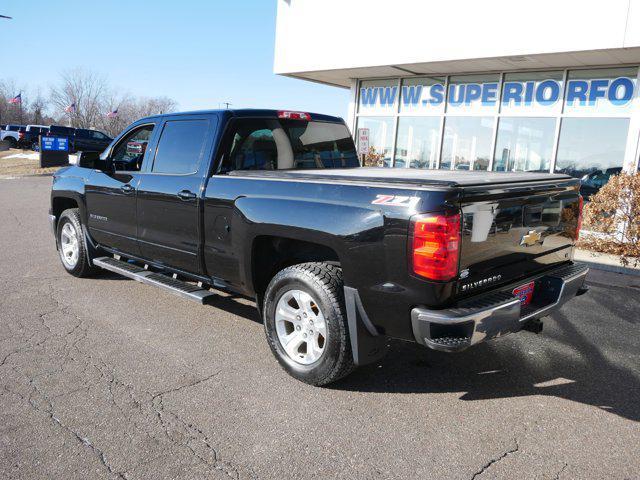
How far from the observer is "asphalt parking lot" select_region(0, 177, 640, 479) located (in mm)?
2715

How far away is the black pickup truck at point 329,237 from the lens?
2938mm

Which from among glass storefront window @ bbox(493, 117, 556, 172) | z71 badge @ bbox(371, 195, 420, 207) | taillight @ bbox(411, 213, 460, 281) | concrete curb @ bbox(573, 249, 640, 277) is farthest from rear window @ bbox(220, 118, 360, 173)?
glass storefront window @ bbox(493, 117, 556, 172)

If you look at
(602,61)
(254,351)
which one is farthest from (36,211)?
(602,61)

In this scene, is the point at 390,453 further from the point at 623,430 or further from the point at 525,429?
the point at 623,430

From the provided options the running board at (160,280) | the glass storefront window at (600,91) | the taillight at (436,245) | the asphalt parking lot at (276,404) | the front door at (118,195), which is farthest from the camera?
the glass storefront window at (600,91)

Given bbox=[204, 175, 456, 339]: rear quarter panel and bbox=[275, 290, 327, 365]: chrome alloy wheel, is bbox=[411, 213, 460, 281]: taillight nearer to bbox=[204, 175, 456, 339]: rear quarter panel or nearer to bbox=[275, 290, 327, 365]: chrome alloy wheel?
bbox=[204, 175, 456, 339]: rear quarter panel

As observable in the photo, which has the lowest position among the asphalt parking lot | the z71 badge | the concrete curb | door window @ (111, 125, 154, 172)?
the asphalt parking lot

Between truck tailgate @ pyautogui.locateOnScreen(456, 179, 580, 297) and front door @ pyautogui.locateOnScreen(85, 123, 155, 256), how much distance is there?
3.32 meters

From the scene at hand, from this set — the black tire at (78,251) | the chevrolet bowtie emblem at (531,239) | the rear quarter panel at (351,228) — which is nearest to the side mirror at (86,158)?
the black tire at (78,251)

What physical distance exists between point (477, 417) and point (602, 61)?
10113 millimetres

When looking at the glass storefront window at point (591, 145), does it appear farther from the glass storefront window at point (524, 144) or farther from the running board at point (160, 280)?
the running board at point (160, 280)

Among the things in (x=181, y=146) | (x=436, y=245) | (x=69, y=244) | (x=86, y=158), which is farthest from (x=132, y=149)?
(x=436, y=245)

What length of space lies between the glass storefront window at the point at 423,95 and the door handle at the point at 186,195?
1081 centimetres

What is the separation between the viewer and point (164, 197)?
15.1 feet
